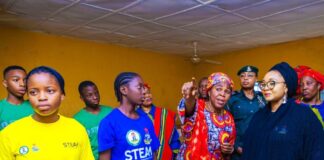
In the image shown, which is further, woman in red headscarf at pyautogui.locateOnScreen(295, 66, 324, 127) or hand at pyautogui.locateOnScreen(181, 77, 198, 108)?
woman in red headscarf at pyautogui.locateOnScreen(295, 66, 324, 127)

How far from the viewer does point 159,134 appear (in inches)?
116

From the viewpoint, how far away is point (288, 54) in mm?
5680

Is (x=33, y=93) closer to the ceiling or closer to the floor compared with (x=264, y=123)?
closer to the ceiling

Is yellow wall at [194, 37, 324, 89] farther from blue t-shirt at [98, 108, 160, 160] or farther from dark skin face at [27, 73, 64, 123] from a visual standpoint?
dark skin face at [27, 73, 64, 123]

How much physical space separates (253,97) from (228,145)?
1.31 m

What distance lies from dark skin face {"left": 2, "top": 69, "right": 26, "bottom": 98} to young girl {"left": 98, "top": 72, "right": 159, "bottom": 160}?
1055mm

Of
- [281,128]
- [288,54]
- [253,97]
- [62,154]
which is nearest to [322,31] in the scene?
[288,54]

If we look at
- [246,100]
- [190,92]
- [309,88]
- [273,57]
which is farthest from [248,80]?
[273,57]

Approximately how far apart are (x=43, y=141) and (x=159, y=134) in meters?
1.72

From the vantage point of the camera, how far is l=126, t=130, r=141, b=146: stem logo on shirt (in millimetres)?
1856

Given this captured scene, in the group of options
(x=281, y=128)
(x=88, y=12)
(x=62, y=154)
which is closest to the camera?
(x=62, y=154)

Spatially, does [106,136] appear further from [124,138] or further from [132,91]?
[132,91]

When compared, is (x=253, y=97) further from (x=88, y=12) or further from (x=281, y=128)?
(x=88, y=12)

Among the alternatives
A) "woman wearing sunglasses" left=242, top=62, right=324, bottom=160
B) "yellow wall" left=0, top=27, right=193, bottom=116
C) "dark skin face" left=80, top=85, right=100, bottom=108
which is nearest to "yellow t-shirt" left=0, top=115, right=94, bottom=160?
"woman wearing sunglasses" left=242, top=62, right=324, bottom=160
